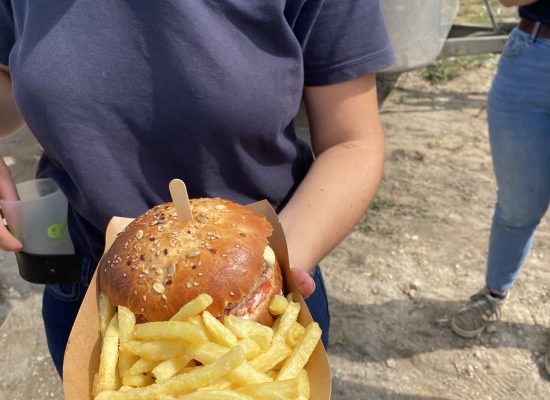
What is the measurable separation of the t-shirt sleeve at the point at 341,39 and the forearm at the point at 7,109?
1.02 metres

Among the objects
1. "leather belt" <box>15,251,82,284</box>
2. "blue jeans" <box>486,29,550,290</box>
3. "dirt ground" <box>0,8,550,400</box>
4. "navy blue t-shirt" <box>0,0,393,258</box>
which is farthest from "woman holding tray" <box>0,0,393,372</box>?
"dirt ground" <box>0,8,550,400</box>

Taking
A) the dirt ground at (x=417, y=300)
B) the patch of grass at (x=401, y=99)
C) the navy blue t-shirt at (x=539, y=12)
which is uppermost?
the navy blue t-shirt at (x=539, y=12)

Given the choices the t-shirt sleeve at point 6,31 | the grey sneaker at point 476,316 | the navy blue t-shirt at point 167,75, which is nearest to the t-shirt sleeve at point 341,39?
the navy blue t-shirt at point 167,75

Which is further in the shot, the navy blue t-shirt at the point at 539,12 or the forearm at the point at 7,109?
the navy blue t-shirt at the point at 539,12

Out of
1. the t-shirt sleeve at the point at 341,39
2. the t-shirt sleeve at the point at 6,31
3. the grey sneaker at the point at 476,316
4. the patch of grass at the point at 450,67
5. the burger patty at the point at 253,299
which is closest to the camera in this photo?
the burger patty at the point at 253,299

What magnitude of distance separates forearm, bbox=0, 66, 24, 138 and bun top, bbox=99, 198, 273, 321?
31.0 inches

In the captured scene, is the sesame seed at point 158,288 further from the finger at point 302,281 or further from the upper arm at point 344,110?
the upper arm at point 344,110

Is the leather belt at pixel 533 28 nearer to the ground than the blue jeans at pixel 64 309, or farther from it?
farther from it

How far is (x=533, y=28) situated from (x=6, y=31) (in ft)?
7.91

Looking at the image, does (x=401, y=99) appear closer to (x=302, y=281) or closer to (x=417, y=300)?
(x=417, y=300)

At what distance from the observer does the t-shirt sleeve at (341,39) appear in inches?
62.6

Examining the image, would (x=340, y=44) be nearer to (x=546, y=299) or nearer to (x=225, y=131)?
(x=225, y=131)

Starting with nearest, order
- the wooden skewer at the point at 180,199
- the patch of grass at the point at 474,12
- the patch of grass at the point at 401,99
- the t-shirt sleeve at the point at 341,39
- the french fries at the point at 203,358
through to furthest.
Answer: the french fries at the point at 203,358 → the wooden skewer at the point at 180,199 → the t-shirt sleeve at the point at 341,39 → the patch of grass at the point at 401,99 → the patch of grass at the point at 474,12

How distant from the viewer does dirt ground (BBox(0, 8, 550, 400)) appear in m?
3.51
